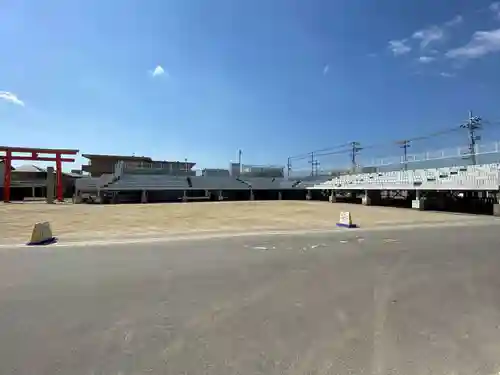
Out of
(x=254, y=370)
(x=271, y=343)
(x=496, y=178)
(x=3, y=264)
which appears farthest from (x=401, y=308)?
(x=496, y=178)

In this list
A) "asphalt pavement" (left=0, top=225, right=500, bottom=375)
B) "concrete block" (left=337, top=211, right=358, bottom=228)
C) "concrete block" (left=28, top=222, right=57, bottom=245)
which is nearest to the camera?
"asphalt pavement" (left=0, top=225, right=500, bottom=375)

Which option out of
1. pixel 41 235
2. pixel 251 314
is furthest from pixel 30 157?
pixel 251 314

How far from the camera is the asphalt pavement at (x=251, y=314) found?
3752mm

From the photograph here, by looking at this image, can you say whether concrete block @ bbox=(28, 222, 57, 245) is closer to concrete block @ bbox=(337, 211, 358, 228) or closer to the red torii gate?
concrete block @ bbox=(337, 211, 358, 228)

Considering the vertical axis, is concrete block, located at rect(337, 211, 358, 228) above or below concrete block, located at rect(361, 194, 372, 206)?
below

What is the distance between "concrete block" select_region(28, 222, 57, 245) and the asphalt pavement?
3374 millimetres

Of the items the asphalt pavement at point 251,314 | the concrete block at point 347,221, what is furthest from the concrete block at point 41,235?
the concrete block at point 347,221

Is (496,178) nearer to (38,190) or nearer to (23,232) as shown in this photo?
(23,232)

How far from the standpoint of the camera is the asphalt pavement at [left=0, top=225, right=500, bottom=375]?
3.75 m

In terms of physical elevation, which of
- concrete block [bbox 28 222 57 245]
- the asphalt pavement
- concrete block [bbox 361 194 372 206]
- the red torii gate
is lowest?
the asphalt pavement

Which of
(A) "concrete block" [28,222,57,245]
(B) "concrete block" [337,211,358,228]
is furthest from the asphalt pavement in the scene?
(B) "concrete block" [337,211,358,228]

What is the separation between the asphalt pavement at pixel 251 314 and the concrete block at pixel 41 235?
3374mm

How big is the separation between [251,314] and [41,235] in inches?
443

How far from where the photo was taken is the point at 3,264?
9133 mm
